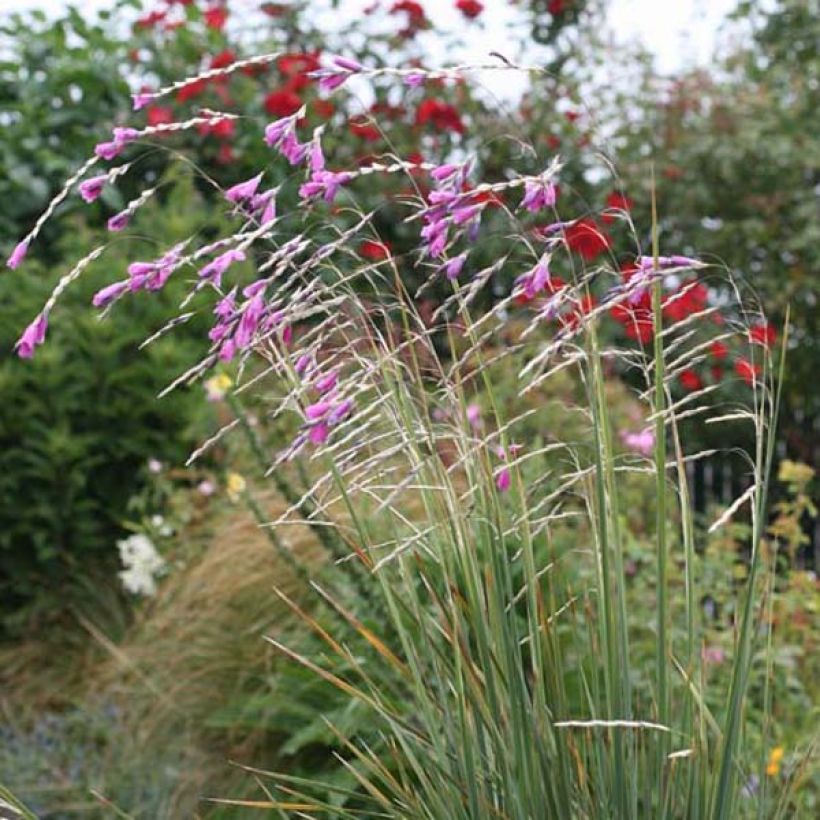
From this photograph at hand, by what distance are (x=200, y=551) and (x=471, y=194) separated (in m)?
3.29

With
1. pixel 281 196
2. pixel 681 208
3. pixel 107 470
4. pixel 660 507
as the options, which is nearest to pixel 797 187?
pixel 681 208

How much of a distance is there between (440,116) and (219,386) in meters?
3.58

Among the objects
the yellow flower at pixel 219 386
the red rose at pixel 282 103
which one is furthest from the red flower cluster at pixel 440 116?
the yellow flower at pixel 219 386

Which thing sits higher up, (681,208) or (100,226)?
(100,226)

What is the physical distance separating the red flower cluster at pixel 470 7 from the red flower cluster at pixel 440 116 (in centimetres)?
49

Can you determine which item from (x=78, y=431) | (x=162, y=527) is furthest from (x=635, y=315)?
(x=78, y=431)

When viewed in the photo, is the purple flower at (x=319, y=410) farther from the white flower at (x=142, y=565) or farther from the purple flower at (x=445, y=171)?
the white flower at (x=142, y=565)

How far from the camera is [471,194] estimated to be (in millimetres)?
1776

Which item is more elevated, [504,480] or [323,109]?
[504,480]

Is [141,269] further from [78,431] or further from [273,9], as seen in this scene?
A: [273,9]

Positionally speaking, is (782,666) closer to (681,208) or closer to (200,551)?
(200,551)

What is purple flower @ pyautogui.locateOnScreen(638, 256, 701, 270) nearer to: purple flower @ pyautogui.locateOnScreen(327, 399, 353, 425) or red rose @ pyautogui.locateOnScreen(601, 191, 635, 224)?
red rose @ pyautogui.locateOnScreen(601, 191, 635, 224)

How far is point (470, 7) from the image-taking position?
7.66 m

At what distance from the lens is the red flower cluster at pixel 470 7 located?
7646mm
